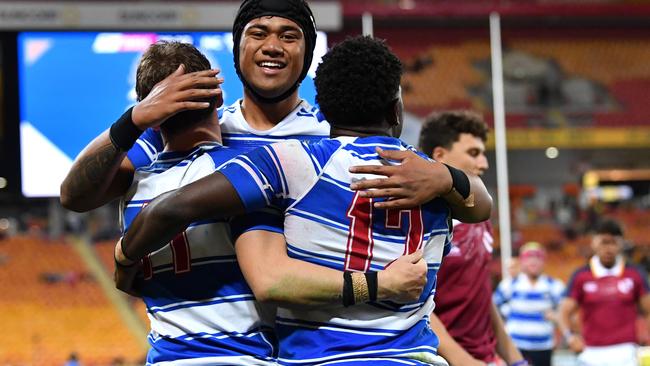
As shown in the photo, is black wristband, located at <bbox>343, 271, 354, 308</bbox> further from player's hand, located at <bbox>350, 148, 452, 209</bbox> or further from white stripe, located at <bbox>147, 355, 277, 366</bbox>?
white stripe, located at <bbox>147, 355, 277, 366</bbox>

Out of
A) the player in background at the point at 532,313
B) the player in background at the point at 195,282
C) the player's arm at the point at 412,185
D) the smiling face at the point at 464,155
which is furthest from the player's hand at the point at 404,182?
the player in background at the point at 532,313

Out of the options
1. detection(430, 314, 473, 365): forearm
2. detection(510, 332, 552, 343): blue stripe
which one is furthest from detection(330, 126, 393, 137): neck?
detection(510, 332, 552, 343): blue stripe

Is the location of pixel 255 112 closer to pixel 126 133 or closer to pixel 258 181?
pixel 126 133

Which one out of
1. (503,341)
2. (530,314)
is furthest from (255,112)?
(530,314)

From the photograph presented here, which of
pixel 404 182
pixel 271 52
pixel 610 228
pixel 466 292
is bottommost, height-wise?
pixel 610 228

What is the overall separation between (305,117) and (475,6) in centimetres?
1479

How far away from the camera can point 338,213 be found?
225 centimetres

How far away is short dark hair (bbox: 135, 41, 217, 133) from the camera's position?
2.56 m

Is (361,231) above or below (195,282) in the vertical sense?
above

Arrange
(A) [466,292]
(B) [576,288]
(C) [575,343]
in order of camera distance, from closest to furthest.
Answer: (A) [466,292], (C) [575,343], (B) [576,288]

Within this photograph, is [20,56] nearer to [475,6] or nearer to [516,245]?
[475,6]

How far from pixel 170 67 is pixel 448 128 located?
5.92 ft

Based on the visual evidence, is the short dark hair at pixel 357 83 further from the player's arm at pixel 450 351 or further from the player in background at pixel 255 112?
the player's arm at pixel 450 351

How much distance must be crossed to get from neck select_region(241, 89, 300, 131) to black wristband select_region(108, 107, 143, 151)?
1.67 ft
